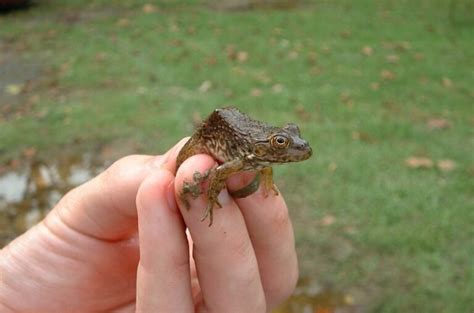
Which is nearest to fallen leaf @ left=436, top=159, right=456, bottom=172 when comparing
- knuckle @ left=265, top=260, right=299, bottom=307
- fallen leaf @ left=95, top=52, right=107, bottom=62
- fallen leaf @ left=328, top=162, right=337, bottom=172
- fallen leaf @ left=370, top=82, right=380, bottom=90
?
fallen leaf @ left=328, top=162, right=337, bottom=172

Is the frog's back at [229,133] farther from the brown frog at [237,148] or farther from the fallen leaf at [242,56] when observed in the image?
the fallen leaf at [242,56]

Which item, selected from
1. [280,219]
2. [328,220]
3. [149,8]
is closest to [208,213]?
[280,219]

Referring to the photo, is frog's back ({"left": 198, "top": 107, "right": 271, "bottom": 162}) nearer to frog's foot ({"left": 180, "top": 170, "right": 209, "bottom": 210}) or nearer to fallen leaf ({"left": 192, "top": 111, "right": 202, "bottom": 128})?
frog's foot ({"left": 180, "top": 170, "right": 209, "bottom": 210})

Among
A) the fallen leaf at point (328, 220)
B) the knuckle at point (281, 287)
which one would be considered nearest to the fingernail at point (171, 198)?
the knuckle at point (281, 287)

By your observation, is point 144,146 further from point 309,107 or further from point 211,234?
point 211,234

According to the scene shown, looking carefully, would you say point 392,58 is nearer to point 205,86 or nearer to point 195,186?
point 205,86
